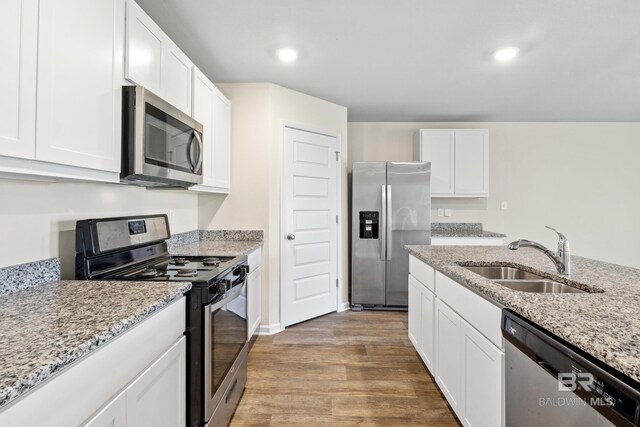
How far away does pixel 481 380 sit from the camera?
1.34m

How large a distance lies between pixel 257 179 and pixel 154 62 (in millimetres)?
1447

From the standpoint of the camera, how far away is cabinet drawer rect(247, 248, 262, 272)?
8.23 feet

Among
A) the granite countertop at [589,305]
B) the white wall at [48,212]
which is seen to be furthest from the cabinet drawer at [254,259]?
the granite countertop at [589,305]

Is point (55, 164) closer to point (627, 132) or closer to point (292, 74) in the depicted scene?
point (292, 74)

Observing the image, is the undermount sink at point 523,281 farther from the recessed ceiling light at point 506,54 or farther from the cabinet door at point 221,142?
Answer: the cabinet door at point 221,142

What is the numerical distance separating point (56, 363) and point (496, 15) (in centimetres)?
262

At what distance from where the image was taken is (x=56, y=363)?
2.19 ft

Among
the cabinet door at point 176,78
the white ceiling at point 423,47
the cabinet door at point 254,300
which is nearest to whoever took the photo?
the cabinet door at point 176,78

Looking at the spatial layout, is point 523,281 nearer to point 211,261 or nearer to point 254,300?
point 211,261

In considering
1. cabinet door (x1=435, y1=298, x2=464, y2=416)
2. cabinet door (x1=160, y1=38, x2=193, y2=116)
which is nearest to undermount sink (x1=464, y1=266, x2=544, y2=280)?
cabinet door (x1=435, y1=298, x2=464, y2=416)

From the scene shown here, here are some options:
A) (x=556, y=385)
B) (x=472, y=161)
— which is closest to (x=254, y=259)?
(x=556, y=385)

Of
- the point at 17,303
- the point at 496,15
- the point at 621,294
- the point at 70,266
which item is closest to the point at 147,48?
the point at 70,266

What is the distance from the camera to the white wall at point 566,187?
424 cm

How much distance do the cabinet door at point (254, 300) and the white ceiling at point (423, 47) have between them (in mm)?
1806
